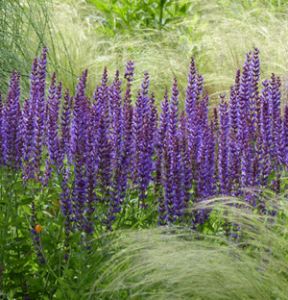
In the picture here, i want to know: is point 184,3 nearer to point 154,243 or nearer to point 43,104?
point 43,104

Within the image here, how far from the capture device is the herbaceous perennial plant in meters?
3.08

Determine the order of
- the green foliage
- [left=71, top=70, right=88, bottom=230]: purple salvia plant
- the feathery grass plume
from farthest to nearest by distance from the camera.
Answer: the green foliage < [left=71, top=70, right=88, bottom=230]: purple salvia plant < the feathery grass plume

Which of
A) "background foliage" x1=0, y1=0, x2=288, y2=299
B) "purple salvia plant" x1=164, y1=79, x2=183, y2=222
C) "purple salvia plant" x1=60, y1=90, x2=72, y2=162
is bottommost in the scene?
"background foliage" x1=0, y1=0, x2=288, y2=299

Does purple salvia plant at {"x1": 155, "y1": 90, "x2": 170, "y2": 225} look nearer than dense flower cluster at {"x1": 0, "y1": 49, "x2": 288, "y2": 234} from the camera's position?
No

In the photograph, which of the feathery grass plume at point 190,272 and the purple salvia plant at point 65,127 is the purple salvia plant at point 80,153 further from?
the feathery grass plume at point 190,272

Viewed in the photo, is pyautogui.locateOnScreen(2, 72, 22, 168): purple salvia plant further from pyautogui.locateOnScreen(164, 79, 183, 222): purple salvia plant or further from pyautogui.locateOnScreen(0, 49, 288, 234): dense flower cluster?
pyautogui.locateOnScreen(164, 79, 183, 222): purple salvia plant

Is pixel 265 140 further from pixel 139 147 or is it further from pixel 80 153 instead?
pixel 80 153

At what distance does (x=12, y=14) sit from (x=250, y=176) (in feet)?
11.2

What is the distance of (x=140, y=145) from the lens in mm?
3264

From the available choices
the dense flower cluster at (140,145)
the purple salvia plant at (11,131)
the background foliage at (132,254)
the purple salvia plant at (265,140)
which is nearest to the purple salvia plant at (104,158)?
the dense flower cluster at (140,145)

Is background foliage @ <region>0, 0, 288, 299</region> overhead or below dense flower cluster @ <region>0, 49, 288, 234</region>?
below

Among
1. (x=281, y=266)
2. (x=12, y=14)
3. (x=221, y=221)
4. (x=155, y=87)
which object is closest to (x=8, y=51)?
(x=12, y=14)

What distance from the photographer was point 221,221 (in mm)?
3680

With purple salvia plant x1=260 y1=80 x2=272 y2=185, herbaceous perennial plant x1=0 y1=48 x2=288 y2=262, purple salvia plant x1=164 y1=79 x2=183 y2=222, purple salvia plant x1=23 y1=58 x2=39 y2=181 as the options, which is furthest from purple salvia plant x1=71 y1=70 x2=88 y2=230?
purple salvia plant x1=260 y1=80 x2=272 y2=185
